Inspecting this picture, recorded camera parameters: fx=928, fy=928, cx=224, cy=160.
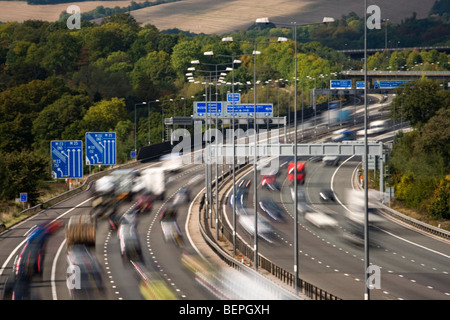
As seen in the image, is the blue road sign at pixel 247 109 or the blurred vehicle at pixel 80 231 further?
the blue road sign at pixel 247 109

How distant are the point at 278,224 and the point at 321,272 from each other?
29.1 metres

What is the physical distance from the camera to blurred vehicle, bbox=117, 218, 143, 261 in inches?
2810

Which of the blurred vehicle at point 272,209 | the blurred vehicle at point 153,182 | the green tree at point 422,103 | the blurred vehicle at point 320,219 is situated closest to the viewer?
the blurred vehicle at point 320,219

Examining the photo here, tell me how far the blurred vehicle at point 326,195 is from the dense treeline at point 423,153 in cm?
816

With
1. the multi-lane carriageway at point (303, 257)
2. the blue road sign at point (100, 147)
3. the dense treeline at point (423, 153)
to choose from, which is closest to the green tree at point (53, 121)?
the dense treeline at point (423, 153)

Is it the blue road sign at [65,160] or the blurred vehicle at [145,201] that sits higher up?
the blue road sign at [65,160]

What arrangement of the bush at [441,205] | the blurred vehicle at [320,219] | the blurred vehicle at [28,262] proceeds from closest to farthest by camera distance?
the blurred vehicle at [28,262] → the blurred vehicle at [320,219] → the bush at [441,205]

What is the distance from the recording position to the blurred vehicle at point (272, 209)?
3957 inches

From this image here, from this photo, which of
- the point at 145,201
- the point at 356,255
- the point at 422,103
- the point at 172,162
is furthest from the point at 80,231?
the point at 422,103

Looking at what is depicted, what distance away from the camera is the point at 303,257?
240 feet

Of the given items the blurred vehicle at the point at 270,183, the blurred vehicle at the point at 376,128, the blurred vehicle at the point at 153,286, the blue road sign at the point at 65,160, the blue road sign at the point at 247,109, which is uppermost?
the blue road sign at the point at 247,109

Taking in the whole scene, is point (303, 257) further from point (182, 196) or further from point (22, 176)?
point (22, 176)

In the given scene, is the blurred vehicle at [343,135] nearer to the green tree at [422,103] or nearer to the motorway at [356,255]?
the green tree at [422,103]
